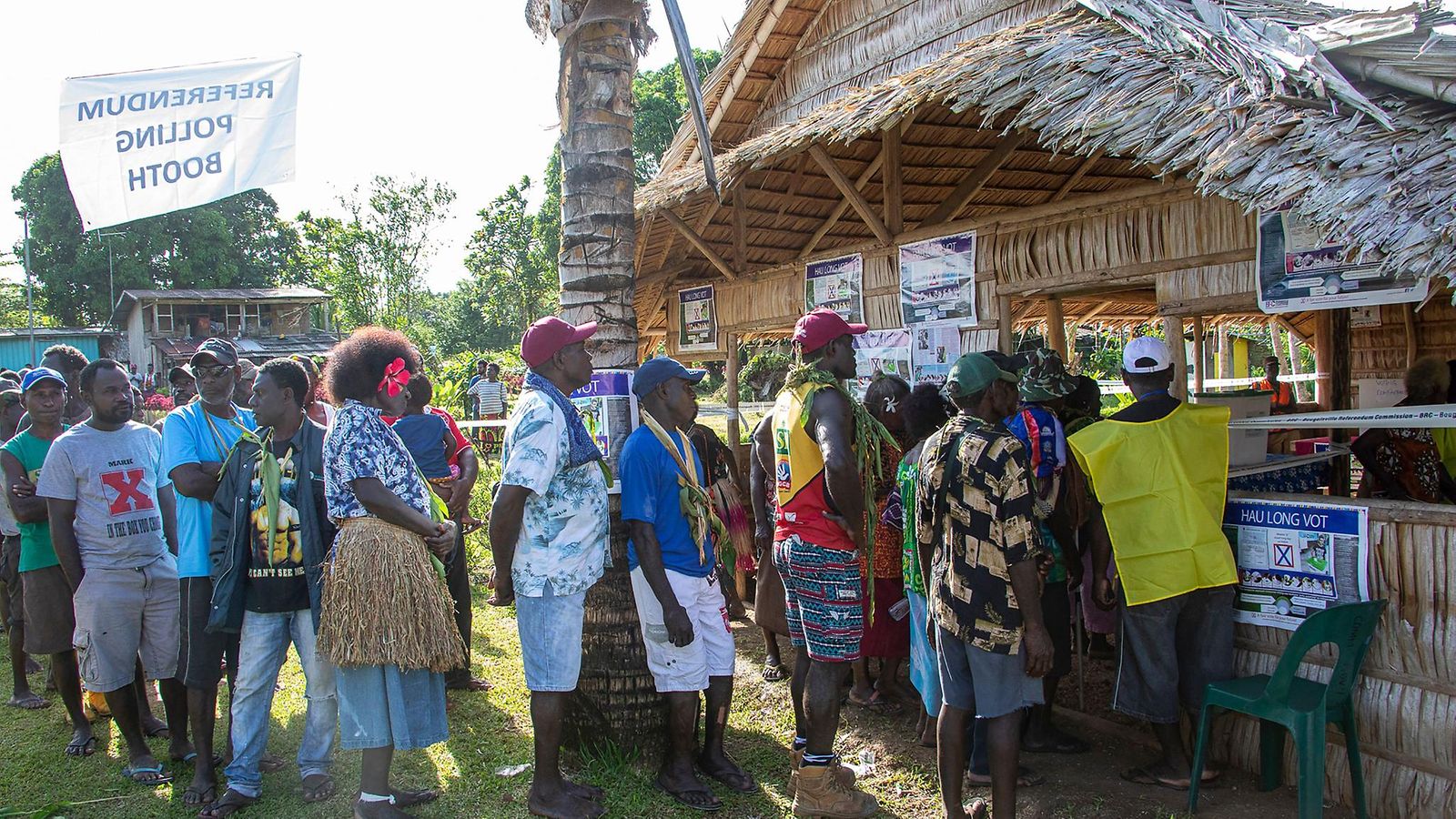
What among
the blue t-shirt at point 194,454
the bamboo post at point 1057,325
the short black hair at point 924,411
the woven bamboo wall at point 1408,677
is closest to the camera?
the woven bamboo wall at point 1408,677

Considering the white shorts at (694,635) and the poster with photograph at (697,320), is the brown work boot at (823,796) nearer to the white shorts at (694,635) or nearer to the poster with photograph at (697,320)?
the white shorts at (694,635)

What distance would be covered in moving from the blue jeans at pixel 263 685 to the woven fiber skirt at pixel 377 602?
36cm

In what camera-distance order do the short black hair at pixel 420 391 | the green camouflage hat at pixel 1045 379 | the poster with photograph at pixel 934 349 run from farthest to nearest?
the poster with photograph at pixel 934 349, the short black hair at pixel 420 391, the green camouflage hat at pixel 1045 379

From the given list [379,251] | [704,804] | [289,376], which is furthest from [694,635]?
[379,251]

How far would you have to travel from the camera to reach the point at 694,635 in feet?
13.0

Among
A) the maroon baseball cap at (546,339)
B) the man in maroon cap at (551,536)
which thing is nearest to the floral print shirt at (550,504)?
the man in maroon cap at (551,536)

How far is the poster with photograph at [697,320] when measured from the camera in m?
9.04

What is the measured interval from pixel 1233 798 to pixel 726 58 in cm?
725

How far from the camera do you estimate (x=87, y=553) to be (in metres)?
4.56

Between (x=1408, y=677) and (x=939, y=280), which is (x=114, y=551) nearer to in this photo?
(x=939, y=280)

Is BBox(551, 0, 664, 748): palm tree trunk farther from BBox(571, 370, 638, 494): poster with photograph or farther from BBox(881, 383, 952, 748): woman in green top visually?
BBox(881, 383, 952, 748): woman in green top

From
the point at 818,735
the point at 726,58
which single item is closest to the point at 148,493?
the point at 818,735

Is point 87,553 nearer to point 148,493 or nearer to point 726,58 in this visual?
point 148,493

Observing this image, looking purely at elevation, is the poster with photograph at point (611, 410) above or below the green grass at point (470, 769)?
above
